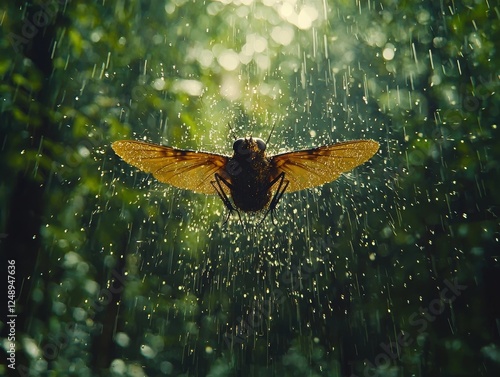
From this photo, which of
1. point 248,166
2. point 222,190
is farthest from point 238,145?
point 222,190

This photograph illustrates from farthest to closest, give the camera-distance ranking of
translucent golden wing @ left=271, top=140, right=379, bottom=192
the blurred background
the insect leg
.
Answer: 1. the blurred background
2. the insect leg
3. translucent golden wing @ left=271, top=140, right=379, bottom=192

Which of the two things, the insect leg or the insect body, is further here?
the insect leg

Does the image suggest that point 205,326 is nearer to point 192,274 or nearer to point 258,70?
point 192,274

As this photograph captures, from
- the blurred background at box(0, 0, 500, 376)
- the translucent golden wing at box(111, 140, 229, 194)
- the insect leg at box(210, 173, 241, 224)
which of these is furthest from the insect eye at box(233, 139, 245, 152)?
the blurred background at box(0, 0, 500, 376)

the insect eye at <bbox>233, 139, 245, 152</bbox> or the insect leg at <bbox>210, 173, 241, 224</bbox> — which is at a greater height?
the insect eye at <bbox>233, 139, 245, 152</bbox>

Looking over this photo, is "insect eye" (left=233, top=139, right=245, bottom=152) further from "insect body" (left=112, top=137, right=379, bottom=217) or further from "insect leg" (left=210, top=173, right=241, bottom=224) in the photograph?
"insect leg" (left=210, top=173, right=241, bottom=224)

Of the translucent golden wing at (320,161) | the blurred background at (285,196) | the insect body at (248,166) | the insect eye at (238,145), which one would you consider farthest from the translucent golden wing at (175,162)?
the blurred background at (285,196)

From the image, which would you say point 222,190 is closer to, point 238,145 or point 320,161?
point 238,145

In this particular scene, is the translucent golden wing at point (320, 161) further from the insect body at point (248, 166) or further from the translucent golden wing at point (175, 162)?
the translucent golden wing at point (175, 162)
